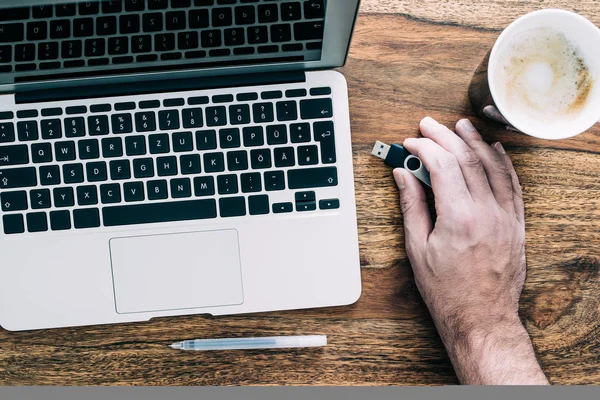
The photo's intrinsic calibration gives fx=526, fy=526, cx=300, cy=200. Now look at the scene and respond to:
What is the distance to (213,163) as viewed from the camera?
0.63 m

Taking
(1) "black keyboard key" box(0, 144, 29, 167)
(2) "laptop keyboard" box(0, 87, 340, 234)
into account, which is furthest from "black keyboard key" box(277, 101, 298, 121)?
(1) "black keyboard key" box(0, 144, 29, 167)

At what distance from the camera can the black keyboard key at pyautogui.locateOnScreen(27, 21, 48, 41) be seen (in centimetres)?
54

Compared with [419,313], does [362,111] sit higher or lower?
higher

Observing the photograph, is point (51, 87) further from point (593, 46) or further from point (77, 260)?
point (593, 46)

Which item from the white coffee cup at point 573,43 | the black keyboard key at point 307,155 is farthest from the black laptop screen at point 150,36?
the white coffee cup at point 573,43

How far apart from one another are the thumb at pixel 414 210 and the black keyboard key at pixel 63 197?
40 cm

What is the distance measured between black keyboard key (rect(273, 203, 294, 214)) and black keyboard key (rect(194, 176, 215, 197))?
8cm

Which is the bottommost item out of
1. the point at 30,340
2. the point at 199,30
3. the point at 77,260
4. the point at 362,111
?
the point at 30,340

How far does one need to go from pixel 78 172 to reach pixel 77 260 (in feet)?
0.36

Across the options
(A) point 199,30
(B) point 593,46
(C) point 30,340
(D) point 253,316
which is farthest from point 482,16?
(C) point 30,340

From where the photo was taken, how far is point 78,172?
64 centimetres

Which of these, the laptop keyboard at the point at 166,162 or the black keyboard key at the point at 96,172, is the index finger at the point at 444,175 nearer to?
the laptop keyboard at the point at 166,162

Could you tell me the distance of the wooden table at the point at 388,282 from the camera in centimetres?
67

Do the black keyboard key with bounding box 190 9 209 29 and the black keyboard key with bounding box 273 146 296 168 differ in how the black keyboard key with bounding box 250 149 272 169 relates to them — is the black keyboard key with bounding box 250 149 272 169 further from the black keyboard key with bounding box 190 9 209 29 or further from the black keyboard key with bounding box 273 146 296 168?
the black keyboard key with bounding box 190 9 209 29
